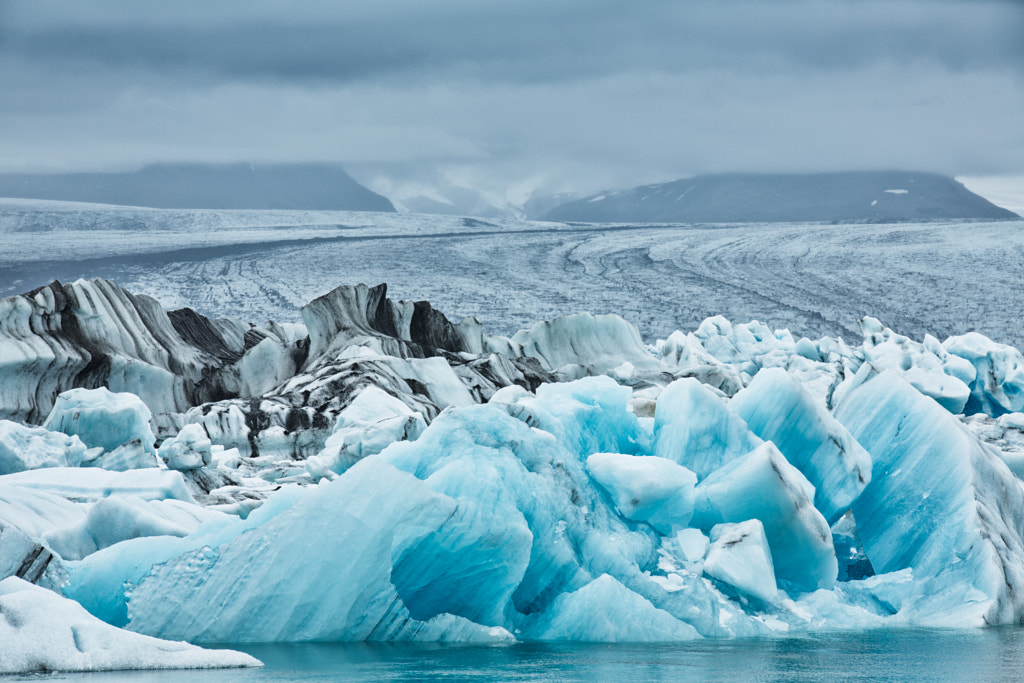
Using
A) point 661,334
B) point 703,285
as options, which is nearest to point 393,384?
point 661,334

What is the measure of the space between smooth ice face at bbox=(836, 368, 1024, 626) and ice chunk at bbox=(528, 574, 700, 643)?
4.99ft

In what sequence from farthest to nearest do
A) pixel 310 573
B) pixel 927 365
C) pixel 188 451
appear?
pixel 927 365, pixel 188 451, pixel 310 573

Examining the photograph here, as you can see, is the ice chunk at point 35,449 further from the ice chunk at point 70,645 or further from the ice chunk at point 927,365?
the ice chunk at point 927,365

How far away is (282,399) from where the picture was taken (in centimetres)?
1095

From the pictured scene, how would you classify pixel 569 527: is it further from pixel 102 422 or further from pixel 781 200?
pixel 781 200

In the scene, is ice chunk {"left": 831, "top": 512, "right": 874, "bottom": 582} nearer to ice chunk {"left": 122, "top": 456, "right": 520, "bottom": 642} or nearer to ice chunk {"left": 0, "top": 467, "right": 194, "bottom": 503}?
ice chunk {"left": 122, "top": 456, "right": 520, "bottom": 642}

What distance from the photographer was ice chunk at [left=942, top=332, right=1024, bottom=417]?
15430 mm

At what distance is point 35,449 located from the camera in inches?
293

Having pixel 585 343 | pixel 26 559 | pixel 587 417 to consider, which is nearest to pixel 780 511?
pixel 587 417

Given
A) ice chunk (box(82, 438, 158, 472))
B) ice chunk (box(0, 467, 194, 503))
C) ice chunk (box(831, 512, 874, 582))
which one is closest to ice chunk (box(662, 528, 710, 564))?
ice chunk (box(831, 512, 874, 582))

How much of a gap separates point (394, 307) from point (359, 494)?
33.6ft

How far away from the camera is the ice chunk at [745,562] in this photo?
4.86 meters

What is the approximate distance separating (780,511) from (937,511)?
105 centimetres

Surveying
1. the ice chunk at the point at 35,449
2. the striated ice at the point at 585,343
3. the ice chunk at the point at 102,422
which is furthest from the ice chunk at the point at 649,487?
the striated ice at the point at 585,343
